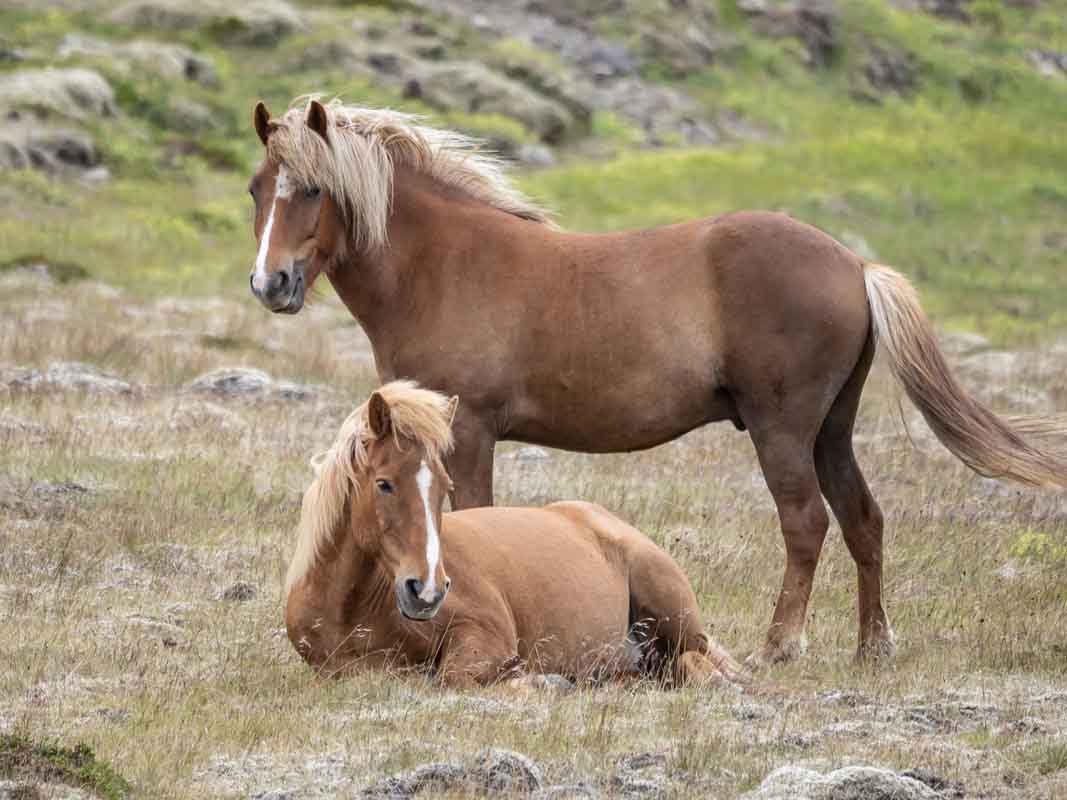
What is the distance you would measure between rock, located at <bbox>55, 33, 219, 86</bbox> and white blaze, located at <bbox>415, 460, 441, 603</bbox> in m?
25.9

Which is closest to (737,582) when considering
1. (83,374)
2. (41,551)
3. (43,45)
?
(41,551)

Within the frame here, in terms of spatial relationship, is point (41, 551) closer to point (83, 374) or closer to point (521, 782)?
point (521, 782)

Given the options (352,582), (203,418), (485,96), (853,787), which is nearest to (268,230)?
(352,582)

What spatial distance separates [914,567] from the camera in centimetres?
963

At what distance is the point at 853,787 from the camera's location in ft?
16.6

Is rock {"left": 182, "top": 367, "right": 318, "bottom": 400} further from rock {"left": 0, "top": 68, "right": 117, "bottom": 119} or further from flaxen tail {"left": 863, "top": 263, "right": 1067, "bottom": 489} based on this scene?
rock {"left": 0, "top": 68, "right": 117, "bottom": 119}

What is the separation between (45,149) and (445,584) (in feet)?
72.7

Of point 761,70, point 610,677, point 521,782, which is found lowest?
point 761,70

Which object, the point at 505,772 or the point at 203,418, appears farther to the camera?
the point at 203,418

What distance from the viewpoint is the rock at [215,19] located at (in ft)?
116

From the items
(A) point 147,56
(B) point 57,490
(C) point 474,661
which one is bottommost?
(A) point 147,56

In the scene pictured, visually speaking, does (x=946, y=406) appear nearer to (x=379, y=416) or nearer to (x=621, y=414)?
(x=621, y=414)

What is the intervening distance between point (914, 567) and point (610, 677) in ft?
10.1

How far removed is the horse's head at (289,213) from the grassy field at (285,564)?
1.62 metres
